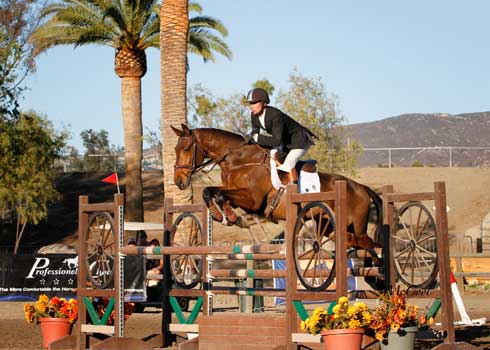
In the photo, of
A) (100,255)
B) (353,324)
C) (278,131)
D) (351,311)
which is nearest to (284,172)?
(278,131)

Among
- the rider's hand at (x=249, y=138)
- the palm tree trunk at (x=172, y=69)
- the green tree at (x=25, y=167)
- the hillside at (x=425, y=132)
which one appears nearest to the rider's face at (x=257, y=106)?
the rider's hand at (x=249, y=138)

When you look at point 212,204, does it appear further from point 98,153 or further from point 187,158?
point 98,153

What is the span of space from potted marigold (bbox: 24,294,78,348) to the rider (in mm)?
3123

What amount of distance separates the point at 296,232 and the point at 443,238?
6.00ft

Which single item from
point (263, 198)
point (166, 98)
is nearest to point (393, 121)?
point (166, 98)

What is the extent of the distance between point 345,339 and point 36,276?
13648mm

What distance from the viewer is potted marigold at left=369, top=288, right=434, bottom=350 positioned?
29.7 ft

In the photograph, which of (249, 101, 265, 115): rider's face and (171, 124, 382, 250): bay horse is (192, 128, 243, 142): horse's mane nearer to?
(171, 124, 382, 250): bay horse

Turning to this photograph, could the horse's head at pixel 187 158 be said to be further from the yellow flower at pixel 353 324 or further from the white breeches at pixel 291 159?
the yellow flower at pixel 353 324

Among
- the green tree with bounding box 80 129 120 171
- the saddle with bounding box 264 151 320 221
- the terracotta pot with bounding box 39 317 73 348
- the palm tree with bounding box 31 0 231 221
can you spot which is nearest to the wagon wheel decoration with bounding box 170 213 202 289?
the saddle with bounding box 264 151 320 221

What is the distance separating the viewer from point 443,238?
403 inches

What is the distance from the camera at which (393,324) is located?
9062 mm

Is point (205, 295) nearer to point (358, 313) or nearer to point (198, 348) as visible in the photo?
point (198, 348)

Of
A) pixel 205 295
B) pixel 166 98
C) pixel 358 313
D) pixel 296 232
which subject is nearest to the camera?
pixel 358 313
